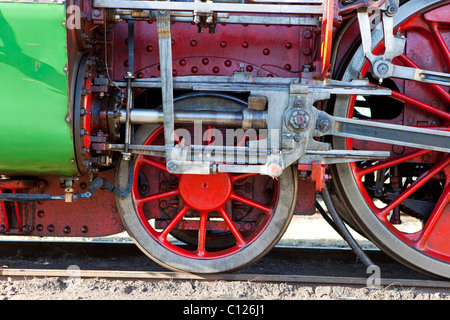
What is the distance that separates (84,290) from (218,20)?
1.78 metres

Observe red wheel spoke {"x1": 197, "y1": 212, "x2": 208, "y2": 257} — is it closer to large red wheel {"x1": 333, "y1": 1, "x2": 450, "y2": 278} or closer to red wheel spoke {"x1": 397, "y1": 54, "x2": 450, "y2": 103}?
large red wheel {"x1": 333, "y1": 1, "x2": 450, "y2": 278}

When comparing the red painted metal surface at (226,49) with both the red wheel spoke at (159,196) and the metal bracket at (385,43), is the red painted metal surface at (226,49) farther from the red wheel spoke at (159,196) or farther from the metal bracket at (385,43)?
the red wheel spoke at (159,196)

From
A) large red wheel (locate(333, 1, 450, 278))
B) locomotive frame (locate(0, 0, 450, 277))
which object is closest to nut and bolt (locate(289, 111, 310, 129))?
locomotive frame (locate(0, 0, 450, 277))

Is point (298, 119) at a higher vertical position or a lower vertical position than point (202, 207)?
higher

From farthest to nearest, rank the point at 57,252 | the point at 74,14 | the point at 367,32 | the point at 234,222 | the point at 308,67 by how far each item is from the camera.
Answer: the point at 57,252 → the point at 234,222 → the point at 308,67 → the point at 367,32 → the point at 74,14

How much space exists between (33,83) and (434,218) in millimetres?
2614

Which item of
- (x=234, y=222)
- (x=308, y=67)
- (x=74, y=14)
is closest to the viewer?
(x=74, y=14)

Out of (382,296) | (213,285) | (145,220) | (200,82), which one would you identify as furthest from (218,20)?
(382,296)

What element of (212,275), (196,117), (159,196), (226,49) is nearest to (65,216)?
(159,196)

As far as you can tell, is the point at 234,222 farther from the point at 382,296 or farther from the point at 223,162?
the point at 382,296

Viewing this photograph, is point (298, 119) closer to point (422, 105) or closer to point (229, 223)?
point (229, 223)

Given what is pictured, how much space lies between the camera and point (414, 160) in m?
3.34

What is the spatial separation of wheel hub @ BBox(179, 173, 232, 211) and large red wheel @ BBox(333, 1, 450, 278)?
2.43ft

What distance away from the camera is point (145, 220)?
3.23 meters
